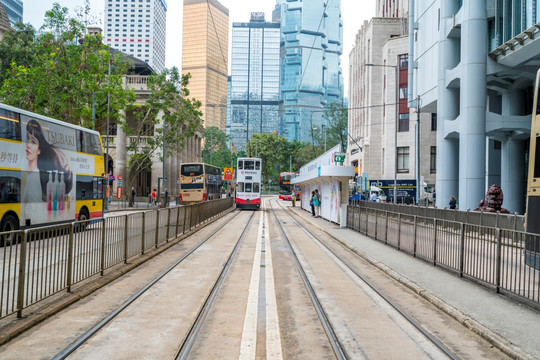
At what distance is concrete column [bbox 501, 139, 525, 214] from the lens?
33.9 meters

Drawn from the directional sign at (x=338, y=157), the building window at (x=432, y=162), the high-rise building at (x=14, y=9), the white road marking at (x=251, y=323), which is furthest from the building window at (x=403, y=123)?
the high-rise building at (x=14, y=9)

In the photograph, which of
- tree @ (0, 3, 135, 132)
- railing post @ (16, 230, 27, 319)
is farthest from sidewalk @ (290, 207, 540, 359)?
tree @ (0, 3, 135, 132)

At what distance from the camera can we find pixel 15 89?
103 ft

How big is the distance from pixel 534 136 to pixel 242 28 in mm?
198506

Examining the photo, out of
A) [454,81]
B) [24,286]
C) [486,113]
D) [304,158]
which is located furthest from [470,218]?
[304,158]

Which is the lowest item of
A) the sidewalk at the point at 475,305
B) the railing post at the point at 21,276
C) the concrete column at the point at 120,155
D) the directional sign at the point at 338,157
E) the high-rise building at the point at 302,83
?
the sidewalk at the point at 475,305

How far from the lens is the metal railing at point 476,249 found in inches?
313

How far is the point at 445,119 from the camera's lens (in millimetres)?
33812

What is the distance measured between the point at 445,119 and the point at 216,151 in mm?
80720

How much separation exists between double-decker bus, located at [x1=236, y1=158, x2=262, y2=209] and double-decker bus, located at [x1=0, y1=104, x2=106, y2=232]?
72.5ft

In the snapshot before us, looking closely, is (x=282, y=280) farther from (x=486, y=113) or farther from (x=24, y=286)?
(x=486, y=113)

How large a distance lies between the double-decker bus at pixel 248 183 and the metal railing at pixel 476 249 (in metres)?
28.2

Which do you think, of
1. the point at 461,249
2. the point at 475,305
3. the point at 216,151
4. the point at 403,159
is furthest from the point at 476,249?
the point at 216,151

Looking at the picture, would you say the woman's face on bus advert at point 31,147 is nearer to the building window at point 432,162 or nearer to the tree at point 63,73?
the tree at point 63,73
